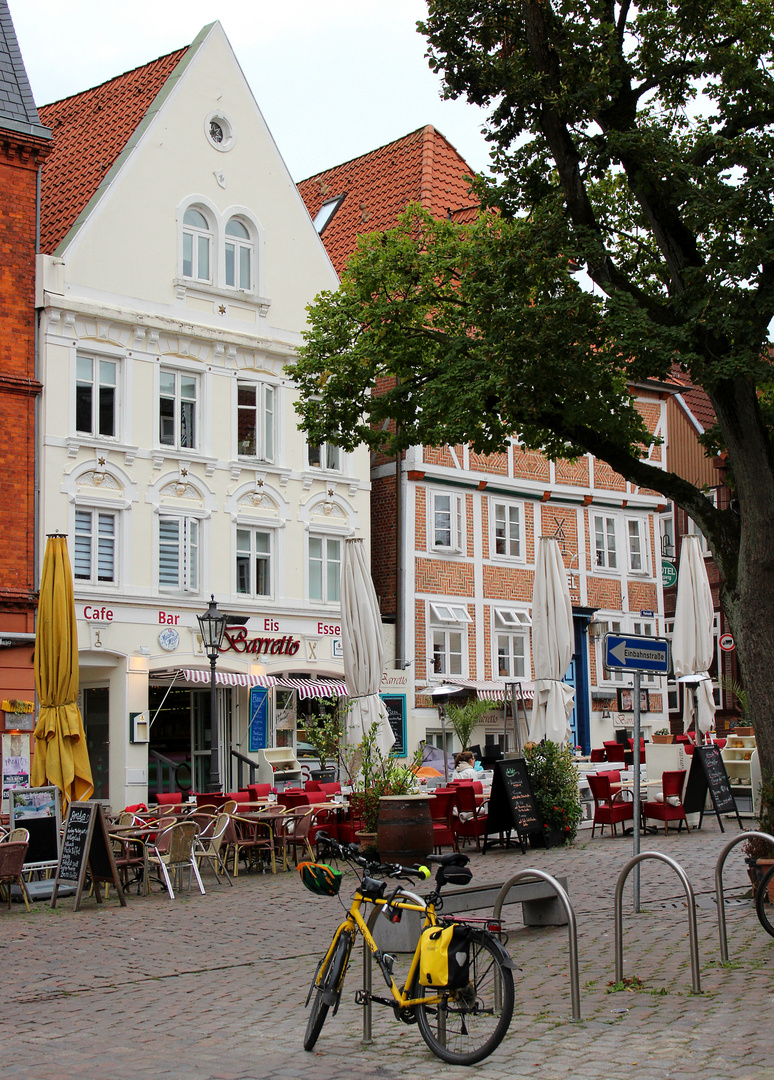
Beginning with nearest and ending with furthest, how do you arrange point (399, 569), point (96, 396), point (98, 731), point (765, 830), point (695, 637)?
point (765, 830) < point (695, 637) < point (96, 396) < point (98, 731) < point (399, 569)

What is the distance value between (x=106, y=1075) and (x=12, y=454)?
2043 cm

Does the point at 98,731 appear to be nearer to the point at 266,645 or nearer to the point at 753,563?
the point at 266,645

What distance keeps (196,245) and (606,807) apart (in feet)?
56.3

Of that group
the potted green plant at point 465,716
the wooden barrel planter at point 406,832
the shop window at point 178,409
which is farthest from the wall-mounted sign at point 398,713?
the wooden barrel planter at point 406,832

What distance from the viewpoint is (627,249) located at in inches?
590

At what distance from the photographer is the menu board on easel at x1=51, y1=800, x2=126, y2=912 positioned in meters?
14.8

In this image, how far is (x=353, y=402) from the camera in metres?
16.6

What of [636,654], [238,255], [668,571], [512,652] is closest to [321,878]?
[636,654]

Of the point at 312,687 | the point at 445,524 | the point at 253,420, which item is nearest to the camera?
the point at 312,687

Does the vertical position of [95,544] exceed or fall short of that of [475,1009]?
it exceeds it

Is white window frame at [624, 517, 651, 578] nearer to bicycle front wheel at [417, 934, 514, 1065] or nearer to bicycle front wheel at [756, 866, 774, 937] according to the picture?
bicycle front wheel at [756, 866, 774, 937]

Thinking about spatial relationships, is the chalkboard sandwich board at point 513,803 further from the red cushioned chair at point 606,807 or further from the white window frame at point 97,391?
the white window frame at point 97,391

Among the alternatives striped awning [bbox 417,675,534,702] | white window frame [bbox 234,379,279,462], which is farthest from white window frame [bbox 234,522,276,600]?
striped awning [bbox 417,675,534,702]

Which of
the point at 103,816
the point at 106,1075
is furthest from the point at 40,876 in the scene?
the point at 106,1075
